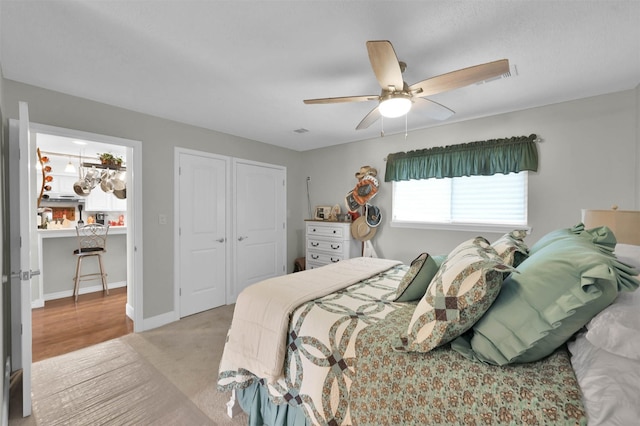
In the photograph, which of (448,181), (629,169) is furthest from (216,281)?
(629,169)

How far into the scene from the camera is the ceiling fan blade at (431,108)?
2164 mm

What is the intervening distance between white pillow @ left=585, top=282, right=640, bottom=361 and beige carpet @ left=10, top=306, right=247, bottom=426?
189 cm

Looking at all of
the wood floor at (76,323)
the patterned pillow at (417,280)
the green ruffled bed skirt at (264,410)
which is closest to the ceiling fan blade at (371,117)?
the patterned pillow at (417,280)

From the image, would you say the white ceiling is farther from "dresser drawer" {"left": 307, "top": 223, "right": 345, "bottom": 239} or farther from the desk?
the desk

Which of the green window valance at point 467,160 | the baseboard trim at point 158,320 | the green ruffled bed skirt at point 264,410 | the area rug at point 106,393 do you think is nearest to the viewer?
the green ruffled bed skirt at point 264,410

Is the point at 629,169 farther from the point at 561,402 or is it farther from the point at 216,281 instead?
the point at 216,281

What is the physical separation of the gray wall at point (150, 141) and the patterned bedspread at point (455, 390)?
2.86m

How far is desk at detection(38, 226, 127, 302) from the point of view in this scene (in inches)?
157

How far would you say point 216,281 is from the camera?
376 centimetres

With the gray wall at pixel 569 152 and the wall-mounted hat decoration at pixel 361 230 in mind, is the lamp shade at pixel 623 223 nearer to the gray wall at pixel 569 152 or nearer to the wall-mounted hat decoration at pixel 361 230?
the gray wall at pixel 569 152

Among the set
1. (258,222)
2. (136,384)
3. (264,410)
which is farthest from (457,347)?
(258,222)

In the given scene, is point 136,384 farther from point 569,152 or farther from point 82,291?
point 569,152

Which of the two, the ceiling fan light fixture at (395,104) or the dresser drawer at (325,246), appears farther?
the dresser drawer at (325,246)

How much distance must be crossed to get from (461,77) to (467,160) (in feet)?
5.87
